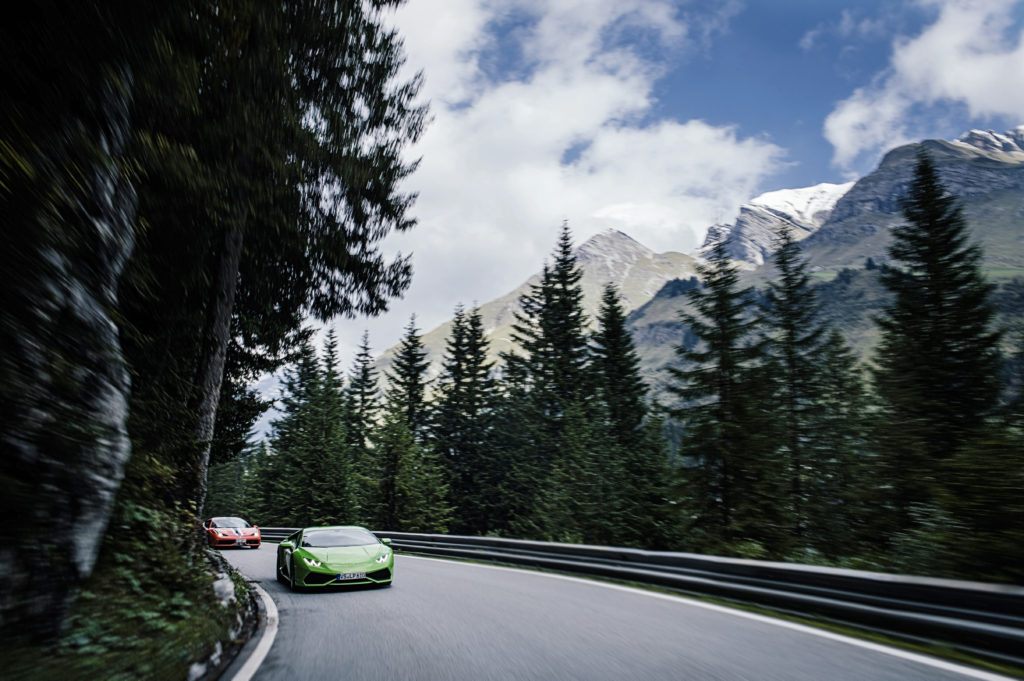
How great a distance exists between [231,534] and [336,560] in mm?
15226

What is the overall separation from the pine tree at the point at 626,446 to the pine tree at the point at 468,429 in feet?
31.3

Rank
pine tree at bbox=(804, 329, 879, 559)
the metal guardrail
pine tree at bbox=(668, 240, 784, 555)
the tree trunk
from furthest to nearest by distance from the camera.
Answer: pine tree at bbox=(668, 240, 784, 555)
pine tree at bbox=(804, 329, 879, 559)
the tree trunk
the metal guardrail

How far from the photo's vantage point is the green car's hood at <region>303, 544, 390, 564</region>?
35.3ft

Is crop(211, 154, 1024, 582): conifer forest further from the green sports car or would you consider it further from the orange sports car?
the green sports car

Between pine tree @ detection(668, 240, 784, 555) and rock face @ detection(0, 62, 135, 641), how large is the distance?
1529 cm

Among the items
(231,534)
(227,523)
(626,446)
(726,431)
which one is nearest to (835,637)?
(726,431)

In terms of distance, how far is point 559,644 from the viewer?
5.63m

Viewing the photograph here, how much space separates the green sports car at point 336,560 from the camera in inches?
415

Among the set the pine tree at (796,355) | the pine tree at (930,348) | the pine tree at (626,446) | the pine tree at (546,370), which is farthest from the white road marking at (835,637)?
the pine tree at (546,370)

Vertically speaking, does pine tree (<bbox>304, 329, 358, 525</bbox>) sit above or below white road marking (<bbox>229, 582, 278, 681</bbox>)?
above

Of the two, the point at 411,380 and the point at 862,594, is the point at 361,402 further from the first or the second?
the point at 862,594

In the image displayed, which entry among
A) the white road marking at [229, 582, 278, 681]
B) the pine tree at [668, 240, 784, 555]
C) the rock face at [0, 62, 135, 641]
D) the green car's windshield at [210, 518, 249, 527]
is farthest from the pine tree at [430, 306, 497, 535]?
the rock face at [0, 62, 135, 641]

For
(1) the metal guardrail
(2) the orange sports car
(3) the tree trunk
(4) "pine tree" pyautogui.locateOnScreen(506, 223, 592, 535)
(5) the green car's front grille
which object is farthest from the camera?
(4) "pine tree" pyautogui.locateOnScreen(506, 223, 592, 535)

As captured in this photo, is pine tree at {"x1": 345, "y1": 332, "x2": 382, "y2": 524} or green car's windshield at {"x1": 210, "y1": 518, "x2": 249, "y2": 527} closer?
green car's windshield at {"x1": 210, "y1": 518, "x2": 249, "y2": 527}
